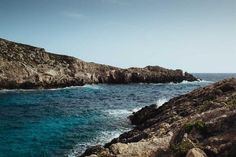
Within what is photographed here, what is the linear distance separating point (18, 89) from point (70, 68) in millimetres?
32830

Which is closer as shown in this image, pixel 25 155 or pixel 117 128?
pixel 25 155

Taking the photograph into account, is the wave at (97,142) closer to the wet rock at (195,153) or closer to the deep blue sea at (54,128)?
the deep blue sea at (54,128)

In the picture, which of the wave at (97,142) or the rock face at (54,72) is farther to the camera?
the rock face at (54,72)

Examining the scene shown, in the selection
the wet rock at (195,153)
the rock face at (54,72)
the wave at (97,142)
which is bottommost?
the wave at (97,142)

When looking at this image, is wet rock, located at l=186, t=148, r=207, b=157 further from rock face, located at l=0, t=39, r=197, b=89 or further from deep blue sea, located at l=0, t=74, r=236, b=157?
rock face, located at l=0, t=39, r=197, b=89

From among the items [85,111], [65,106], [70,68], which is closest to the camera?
[85,111]

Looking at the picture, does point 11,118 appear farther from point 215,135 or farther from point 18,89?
point 18,89

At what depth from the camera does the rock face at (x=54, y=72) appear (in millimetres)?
96750

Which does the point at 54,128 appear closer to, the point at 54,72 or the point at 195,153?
the point at 195,153

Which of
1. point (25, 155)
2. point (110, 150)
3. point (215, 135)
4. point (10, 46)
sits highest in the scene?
point (10, 46)

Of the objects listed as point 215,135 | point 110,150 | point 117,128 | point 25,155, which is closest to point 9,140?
point 25,155

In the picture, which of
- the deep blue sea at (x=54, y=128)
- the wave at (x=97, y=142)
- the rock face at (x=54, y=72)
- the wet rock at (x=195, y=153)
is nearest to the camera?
the wet rock at (x=195, y=153)

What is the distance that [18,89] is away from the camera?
9188cm

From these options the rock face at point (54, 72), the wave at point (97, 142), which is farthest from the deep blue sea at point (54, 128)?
the rock face at point (54, 72)
